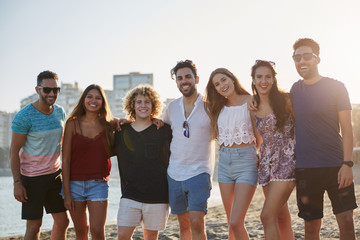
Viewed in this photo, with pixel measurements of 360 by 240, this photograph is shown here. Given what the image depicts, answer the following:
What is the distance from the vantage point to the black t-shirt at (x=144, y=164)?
13.8 ft

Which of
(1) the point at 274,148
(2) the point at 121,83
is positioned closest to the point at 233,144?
(1) the point at 274,148

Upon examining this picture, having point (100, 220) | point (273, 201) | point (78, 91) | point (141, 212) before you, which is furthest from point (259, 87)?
point (78, 91)

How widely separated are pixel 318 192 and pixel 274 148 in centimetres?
62

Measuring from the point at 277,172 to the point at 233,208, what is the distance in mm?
604

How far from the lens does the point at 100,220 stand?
4180 millimetres

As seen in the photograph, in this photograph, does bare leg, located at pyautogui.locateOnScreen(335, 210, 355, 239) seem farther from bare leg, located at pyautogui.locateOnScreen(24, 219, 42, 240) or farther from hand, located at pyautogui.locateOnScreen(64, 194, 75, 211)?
bare leg, located at pyautogui.locateOnScreen(24, 219, 42, 240)

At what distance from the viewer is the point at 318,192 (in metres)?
3.67

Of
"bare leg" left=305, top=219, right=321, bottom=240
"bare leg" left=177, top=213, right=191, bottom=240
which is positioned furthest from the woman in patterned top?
"bare leg" left=177, top=213, right=191, bottom=240

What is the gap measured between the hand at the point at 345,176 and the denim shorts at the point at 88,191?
2.60 m

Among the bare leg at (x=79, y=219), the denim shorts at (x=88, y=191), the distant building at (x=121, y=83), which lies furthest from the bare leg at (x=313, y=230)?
the distant building at (x=121, y=83)

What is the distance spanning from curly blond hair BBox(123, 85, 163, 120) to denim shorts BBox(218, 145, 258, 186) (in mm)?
1089

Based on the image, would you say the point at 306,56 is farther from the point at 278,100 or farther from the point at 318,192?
the point at 318,192

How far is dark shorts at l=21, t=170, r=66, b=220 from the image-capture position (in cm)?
455

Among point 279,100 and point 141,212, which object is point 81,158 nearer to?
point 141,212
